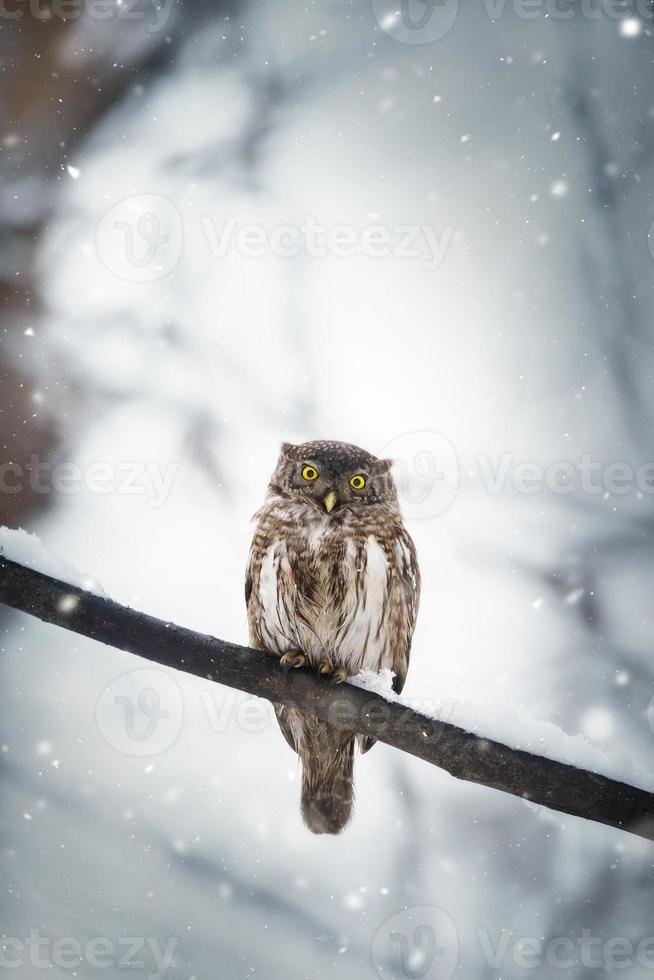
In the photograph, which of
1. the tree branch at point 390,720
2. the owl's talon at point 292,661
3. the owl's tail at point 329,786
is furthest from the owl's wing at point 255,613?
the tree branch at point 390,720

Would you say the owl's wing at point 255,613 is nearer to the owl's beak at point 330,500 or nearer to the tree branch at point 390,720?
the owl's beak at point 330,500

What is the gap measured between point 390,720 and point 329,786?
1.50m

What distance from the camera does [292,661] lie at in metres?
2.99

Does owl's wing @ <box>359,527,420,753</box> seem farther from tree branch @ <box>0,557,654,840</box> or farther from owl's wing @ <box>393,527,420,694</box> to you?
tree branch @ <box>0,557,654,840</box>

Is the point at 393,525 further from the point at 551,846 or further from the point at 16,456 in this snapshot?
the point at 551,846

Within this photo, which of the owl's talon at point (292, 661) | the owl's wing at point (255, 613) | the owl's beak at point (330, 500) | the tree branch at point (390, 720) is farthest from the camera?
the owl's wing at point (255, 613)

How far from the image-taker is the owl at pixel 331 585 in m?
3.63

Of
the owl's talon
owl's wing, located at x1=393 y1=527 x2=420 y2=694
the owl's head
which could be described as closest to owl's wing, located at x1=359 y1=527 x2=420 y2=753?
owl's wing, located at x1=393 y1=527 x2=420 y2=694

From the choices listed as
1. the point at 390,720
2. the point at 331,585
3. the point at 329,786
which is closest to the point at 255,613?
the point at 331,585

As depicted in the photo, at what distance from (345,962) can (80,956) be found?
104 inches

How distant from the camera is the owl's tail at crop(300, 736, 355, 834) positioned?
3.77m

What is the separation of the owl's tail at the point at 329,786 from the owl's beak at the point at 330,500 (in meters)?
1.26

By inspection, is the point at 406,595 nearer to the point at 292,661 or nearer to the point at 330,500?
the point at 330,500

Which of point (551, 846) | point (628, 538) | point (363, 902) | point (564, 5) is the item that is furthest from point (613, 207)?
point (363, 902)
